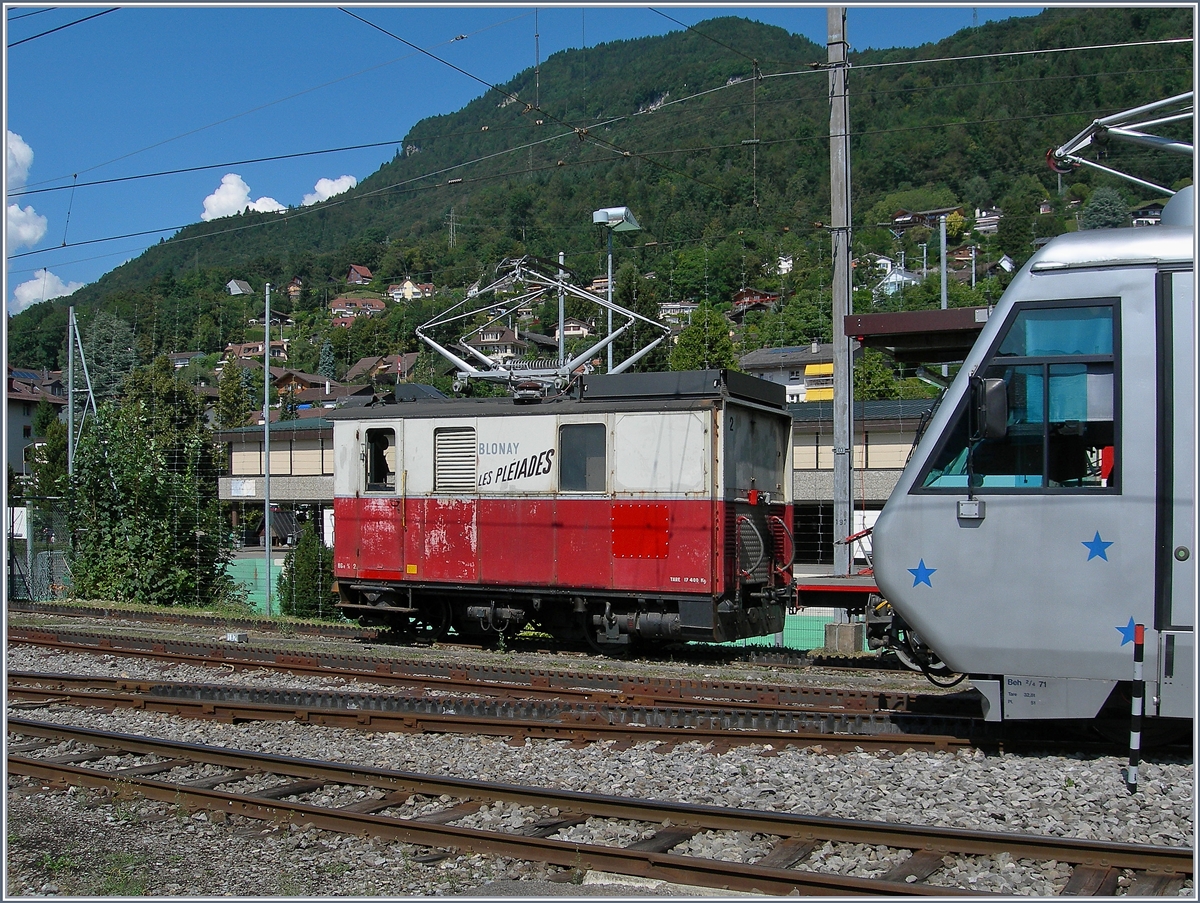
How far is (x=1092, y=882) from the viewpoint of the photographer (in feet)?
16.7

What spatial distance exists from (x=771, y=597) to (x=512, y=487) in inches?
147

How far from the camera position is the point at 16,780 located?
25.0 feet

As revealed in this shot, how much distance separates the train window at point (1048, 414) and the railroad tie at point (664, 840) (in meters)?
2.98

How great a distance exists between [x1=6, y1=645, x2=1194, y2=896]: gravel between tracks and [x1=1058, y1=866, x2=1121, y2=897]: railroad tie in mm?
75

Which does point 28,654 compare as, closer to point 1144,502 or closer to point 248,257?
point 1144,502

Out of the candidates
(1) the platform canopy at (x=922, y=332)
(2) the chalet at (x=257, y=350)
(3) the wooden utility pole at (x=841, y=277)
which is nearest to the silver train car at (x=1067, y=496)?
(1) the platform canopy at (x=922, y=332)

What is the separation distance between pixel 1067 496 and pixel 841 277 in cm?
825

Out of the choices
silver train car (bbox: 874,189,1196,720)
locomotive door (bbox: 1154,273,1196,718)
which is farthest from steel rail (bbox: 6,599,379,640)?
locomotive door (bbox: 1154,273,1196,718)

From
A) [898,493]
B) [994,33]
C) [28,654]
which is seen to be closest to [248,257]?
[994,33]

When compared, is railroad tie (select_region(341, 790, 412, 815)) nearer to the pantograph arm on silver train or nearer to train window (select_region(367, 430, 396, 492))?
the pantograph arm on silver train

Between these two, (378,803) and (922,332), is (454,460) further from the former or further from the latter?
(378,803)

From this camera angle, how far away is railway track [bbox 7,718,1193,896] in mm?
5164

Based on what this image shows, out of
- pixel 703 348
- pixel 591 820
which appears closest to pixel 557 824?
pixel 591 820

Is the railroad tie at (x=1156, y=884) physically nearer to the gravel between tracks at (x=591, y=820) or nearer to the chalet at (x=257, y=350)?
the gravel between tracks at (x=591, y=820)
